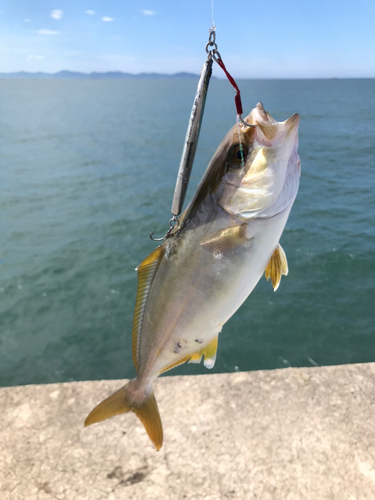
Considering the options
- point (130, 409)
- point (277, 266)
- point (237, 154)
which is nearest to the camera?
point (237, 154)

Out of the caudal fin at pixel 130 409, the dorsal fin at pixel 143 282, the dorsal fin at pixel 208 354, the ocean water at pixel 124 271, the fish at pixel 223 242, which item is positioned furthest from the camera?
the ocean water at pixel 124 271

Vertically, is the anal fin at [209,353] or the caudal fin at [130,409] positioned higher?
the anal fin at [209,353]

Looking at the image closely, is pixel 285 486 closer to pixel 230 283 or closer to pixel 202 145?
pixel 230 283

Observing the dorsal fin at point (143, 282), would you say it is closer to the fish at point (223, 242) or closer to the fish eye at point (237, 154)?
the fish at point (223, 242)

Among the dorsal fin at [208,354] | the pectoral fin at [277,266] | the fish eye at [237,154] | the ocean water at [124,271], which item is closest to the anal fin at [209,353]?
the dorsal fin at [208,354]

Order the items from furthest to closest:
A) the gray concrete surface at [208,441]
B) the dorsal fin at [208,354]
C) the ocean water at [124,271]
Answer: the ocean water at [124,271], the gray concrete surface at [208,441], the dorsal fin at [208,354]

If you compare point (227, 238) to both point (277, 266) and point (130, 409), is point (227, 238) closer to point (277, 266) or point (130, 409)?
point (277, 266)

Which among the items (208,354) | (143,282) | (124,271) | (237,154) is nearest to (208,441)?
(208,354)
